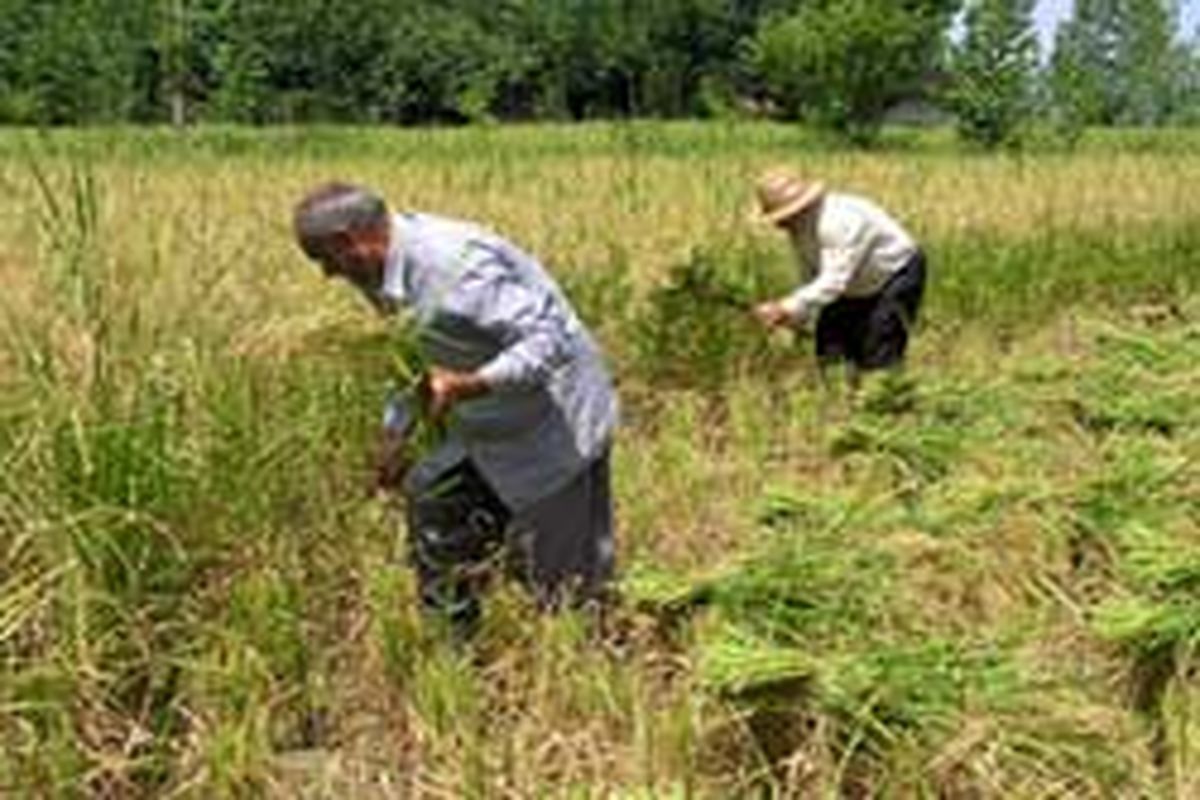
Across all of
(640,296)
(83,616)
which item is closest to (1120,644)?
(83,616)

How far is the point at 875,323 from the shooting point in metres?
7.67

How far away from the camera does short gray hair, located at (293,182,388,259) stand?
4.22 metres

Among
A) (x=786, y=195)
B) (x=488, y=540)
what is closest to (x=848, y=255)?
(x=786, y=195)

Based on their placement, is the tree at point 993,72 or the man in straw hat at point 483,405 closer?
the man in straw hat at point 483,405

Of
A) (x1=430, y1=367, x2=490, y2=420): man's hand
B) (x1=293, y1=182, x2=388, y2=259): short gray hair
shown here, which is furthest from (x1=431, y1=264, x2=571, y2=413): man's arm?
(x1=293, y1=182, x2=388, y2=259): short gray hair

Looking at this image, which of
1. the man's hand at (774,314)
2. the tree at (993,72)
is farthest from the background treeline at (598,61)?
the man's hand at (774,314)

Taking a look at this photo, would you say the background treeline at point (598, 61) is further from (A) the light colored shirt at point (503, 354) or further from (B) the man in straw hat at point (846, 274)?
(B) the man in straw hat at point (846, 274)

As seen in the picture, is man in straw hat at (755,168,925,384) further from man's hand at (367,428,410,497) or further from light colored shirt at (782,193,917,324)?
man's hand at (367,428,410,497)

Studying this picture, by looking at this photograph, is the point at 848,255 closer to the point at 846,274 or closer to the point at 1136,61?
the point at 846,274

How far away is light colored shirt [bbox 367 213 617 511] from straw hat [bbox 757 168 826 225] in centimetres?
257

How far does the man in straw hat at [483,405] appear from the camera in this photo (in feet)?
14.2

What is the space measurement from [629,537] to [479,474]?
2.96ft

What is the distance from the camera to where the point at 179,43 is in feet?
16.6

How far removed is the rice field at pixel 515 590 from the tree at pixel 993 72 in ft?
88.4
